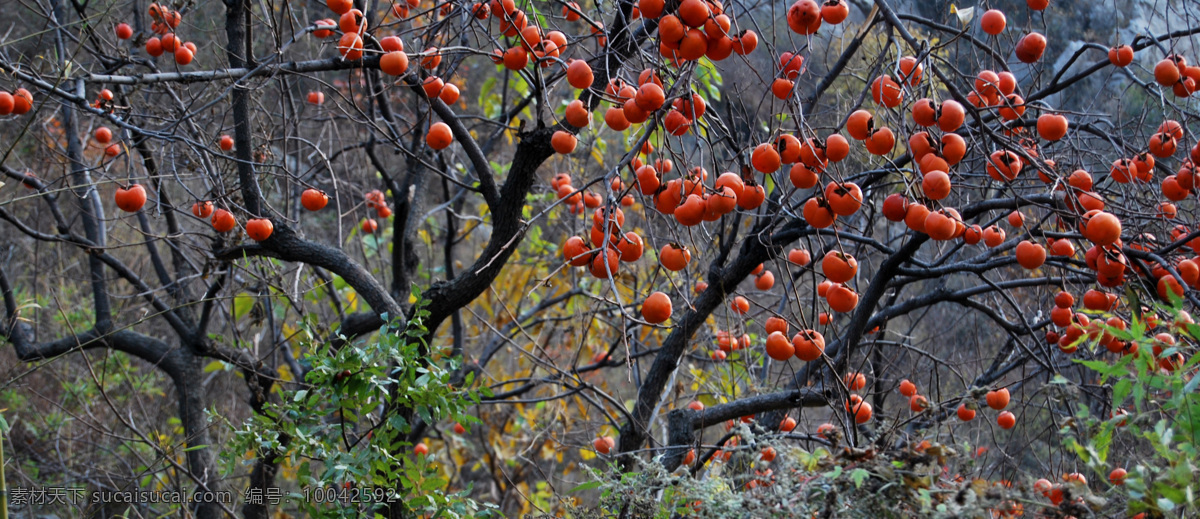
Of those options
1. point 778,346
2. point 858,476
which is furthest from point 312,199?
point 858,476

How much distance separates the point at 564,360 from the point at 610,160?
1.41m

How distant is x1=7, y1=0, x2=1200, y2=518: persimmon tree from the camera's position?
1.50 m

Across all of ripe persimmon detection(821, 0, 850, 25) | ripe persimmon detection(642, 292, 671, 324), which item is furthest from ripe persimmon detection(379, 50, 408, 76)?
ripe persimmon detection(821, 0, 850, 25)

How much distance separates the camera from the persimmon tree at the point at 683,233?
1503 millimetres

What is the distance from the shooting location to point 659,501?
4.84ft

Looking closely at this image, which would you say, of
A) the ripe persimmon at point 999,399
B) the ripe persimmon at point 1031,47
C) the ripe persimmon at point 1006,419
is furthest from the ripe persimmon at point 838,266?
the ripe persimmon at point 1006,419

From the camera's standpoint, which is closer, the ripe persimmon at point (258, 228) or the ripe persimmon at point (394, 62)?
the ripe persimmon at point (394, 62)

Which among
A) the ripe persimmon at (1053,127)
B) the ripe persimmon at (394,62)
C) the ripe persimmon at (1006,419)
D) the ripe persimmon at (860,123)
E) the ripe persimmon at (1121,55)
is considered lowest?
the ripe persimmon at (860,123)

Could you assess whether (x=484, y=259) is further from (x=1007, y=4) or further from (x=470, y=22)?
(x=1007, y=4)

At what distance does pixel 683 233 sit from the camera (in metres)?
3.73

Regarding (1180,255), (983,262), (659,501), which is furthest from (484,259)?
(1180,255)

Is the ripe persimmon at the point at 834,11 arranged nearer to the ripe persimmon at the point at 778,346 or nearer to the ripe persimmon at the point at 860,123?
the ripe persimmon at the point at 860,123

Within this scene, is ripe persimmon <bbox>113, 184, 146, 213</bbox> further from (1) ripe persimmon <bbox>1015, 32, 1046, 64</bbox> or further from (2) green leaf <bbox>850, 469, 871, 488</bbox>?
(1) ripe persimmon <bbox>1015, 32, 1046, 64</bbox>

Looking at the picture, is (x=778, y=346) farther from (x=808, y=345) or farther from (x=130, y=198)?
(x=130, y=198)
